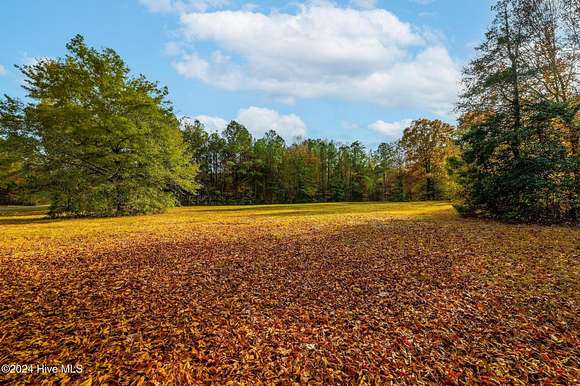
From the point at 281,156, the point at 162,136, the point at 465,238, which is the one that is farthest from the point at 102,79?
the point at 281,156

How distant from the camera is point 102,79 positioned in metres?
17.5

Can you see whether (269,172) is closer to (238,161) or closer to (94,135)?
(238,161)

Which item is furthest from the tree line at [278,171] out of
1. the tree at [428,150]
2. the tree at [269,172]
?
the tree at [428,150]

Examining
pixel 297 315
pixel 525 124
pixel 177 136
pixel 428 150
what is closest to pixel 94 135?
pixel 177 136

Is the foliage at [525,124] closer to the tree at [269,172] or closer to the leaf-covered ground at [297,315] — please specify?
the leaf-covered ground at [297,315]

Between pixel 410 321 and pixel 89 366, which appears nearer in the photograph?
pixel 89 366

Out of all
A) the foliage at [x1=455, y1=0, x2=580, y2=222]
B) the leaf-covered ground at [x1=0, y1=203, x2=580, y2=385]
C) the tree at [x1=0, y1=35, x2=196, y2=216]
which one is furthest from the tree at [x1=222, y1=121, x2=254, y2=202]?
the leaf-covered ground at [x1=0, y1=203, x2=580, y2=385]

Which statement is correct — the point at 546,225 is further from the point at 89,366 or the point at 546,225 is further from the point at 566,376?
the point at 89,366

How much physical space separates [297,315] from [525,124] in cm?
1432

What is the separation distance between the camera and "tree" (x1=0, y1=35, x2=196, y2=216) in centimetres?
1584

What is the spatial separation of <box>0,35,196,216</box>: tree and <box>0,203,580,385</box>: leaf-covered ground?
33.8ft

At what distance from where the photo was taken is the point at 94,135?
16875mm

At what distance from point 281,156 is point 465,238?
41407 millimetres

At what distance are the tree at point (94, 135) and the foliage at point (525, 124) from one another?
18316 millimetres
